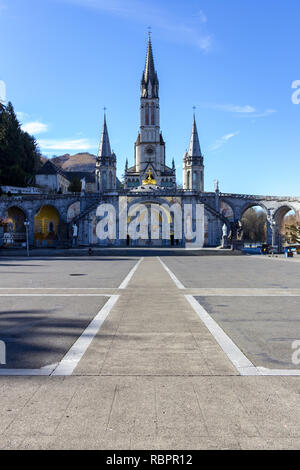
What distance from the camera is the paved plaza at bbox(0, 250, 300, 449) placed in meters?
3.61

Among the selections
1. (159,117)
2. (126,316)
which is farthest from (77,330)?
(159,117)

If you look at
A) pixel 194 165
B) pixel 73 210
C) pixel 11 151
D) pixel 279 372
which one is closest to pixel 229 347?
pixel 279 372

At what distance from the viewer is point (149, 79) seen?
325 feet

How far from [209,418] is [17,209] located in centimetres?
7308

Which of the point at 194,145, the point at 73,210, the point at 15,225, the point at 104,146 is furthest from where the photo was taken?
the point at 104,146

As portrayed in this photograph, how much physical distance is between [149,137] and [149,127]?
2.76 m

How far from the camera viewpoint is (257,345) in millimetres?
6691

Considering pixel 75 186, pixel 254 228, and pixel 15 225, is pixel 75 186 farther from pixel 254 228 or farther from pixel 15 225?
pixel 254 228

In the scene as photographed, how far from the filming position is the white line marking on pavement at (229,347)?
550 cm

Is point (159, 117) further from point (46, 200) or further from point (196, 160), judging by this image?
point (46, 200)

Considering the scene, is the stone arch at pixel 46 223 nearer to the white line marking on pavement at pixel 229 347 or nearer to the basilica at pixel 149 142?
the basilica at pixel 149 142

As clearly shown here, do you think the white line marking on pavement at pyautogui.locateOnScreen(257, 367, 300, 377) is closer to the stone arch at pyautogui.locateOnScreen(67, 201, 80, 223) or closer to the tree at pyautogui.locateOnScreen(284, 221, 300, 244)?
the tree at pyautogui.locateOnScreen(284, 221, 300, 244)

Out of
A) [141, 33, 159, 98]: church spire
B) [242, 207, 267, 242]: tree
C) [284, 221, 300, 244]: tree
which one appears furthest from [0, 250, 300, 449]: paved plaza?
[242, 207, 267, 242]: tree

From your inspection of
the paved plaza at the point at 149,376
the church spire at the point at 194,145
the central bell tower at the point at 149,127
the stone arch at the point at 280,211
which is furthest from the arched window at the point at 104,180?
the paved plaza at the point at 149,376
